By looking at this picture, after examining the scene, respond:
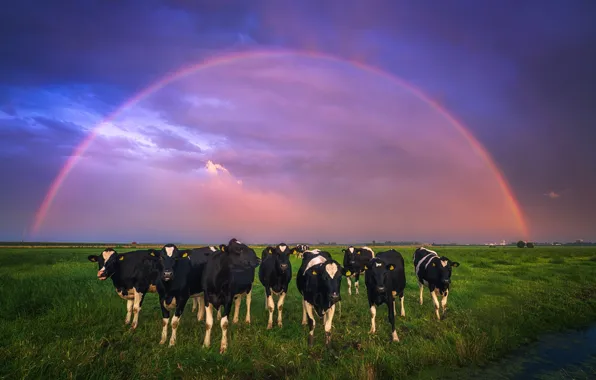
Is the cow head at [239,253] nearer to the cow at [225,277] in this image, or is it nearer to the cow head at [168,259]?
the cow at [225,277]

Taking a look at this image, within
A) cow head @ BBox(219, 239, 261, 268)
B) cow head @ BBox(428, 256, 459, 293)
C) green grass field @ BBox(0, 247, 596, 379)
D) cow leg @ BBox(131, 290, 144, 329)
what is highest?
cow head @ BBox(219, 239, 261, 268)

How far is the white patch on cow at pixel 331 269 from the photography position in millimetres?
10459

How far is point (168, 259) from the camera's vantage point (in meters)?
10.2

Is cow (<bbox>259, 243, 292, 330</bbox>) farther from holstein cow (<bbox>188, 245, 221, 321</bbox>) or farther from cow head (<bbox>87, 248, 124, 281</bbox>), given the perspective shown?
cow head (<bbox>87, 248, 124, 281</bbox>)

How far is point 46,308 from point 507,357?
15.9m

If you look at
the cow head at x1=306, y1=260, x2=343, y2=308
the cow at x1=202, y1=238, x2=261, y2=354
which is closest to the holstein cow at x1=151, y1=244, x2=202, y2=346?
the cow at x1=202, y1=238, x2=261, y2=354

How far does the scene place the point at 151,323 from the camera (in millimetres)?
11391

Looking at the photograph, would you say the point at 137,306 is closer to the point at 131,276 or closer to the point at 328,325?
the point at 131,276

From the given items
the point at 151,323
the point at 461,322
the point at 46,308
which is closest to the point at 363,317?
the point at 461,322

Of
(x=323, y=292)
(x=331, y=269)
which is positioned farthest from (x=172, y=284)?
(x=331, y=269)

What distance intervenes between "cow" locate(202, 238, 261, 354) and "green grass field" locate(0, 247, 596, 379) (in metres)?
0.88

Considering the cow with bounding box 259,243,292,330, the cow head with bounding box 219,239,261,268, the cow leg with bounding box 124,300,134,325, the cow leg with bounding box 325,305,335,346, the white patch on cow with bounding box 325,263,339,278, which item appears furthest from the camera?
the cow with bounding box 259,243,292,330

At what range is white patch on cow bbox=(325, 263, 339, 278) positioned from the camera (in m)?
10.5

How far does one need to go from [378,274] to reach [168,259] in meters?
6.82
